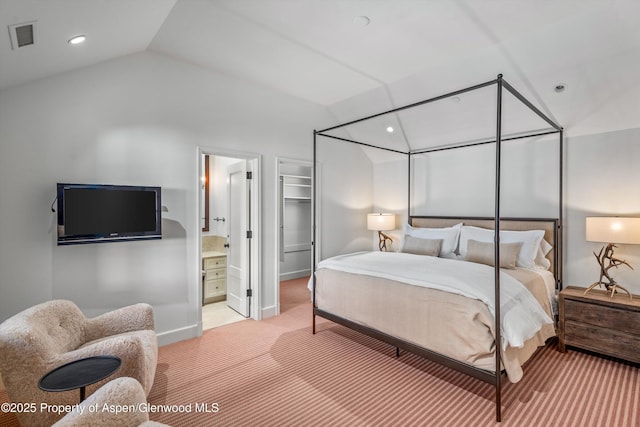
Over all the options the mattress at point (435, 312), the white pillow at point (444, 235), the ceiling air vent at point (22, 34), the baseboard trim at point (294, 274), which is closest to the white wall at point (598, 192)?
the mattress at point (435, 312)

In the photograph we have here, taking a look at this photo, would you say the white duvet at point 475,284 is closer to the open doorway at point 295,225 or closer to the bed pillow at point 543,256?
the bed pillow at point 543,256

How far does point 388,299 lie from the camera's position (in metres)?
2.89

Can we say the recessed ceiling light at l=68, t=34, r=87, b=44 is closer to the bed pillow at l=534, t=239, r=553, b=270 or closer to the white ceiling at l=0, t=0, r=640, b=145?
the white ceiling at l=0, t=0, r=640, b=145

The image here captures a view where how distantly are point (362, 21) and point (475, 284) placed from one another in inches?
94.0

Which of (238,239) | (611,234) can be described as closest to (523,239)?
(611,234)

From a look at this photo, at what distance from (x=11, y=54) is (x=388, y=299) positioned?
3273 millimetres

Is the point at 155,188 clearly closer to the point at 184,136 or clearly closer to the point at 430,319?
the point at 184,136

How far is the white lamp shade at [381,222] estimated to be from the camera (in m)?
5.30

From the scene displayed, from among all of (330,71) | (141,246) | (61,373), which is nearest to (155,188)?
(141,246)

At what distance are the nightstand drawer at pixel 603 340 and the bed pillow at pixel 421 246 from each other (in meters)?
1.55

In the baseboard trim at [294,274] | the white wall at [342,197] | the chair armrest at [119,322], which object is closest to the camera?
the chair armrest at [119,322]

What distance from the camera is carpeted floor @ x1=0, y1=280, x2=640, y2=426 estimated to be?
219cm

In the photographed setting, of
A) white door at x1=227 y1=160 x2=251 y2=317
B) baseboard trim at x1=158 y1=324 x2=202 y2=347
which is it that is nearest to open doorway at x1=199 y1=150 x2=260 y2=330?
white door at x1=227 y1=160 x2=251 y2=317

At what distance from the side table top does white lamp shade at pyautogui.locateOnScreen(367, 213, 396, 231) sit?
4.18 m
